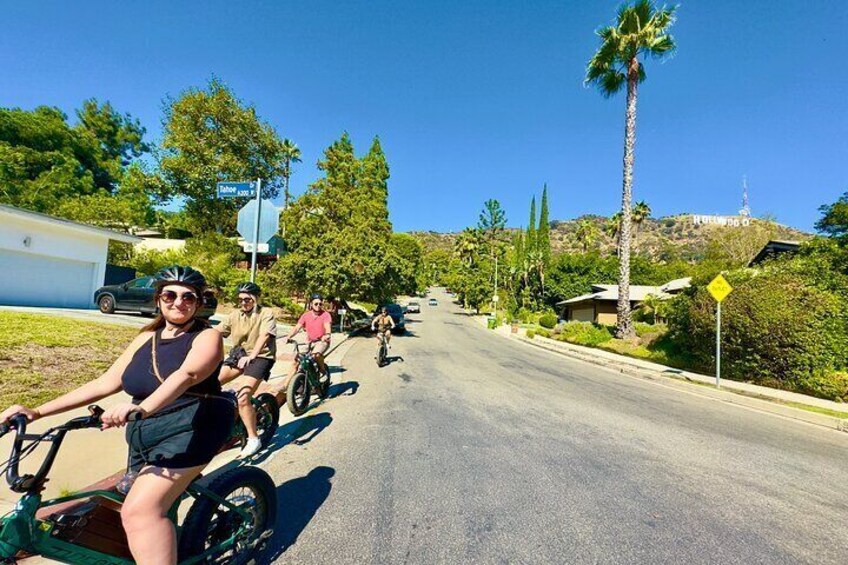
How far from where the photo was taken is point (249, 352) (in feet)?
16.7

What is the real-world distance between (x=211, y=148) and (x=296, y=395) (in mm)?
27909

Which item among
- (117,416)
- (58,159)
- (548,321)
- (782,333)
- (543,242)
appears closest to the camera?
(117,416)

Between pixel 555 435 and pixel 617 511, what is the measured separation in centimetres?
225

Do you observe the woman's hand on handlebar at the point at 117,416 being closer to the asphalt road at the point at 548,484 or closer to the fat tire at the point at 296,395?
the asphalt road at the point at 548,484

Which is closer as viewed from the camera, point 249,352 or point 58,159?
point 249,352

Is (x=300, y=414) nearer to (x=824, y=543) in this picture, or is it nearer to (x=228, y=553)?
(x=228, y=553)

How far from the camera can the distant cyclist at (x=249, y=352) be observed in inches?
171

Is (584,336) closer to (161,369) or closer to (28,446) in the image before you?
(161,369)

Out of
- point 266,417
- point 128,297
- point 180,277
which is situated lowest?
point 266,417

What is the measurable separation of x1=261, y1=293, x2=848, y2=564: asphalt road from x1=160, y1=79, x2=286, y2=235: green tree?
1025 inches


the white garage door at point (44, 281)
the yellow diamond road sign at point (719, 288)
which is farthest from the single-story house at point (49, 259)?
the yellow diamond road sign at point (719, 288)

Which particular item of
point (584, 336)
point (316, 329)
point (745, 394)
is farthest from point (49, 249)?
point (584, 336)

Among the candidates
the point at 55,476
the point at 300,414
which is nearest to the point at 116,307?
the point at 300,414

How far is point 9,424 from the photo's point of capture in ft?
6.19
